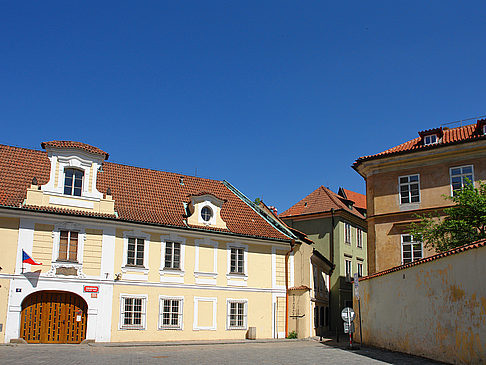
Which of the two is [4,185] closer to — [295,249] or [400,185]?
[295,249]

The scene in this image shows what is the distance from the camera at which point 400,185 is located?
31.9 metres

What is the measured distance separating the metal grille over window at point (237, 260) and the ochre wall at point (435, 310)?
7932 mm

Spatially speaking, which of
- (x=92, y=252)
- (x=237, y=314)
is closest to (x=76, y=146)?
(x=92, y=252)

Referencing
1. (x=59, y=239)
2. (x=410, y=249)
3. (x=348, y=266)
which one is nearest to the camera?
(x=59, y=239)

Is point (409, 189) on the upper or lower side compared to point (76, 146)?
lower

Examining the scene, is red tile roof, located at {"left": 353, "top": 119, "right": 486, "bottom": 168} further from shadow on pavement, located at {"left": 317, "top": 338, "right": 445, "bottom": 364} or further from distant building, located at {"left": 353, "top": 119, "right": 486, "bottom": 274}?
shadow on pavement, located at {"left": 317, "top": 338, "right": 445, "bottom": 364}

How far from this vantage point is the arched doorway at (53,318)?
24859 millimetres

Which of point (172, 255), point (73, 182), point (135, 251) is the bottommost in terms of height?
point (172, 255)

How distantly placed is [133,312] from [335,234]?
21.6 meters

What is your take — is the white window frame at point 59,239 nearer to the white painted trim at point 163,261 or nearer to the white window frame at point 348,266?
the white painted trim at point 163,261

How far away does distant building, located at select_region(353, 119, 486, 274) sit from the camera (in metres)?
29.7

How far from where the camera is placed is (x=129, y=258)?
2791 cm

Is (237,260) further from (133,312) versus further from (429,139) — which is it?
(429,139)

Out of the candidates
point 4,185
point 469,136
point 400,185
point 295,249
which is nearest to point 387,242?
point 400,185
